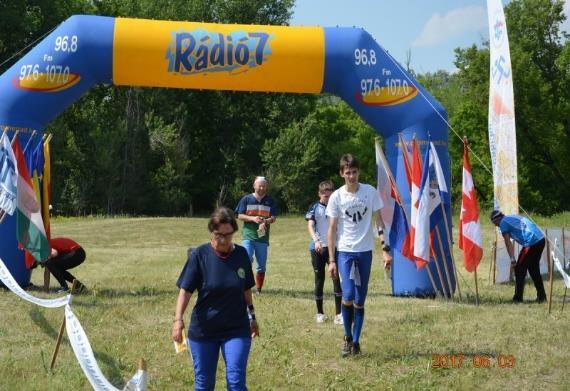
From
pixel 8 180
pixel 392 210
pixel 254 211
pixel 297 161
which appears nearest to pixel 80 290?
pixel 8 180

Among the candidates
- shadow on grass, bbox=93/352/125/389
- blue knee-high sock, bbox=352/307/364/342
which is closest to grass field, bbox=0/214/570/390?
shadow on grass, bbox=93/352/125/389

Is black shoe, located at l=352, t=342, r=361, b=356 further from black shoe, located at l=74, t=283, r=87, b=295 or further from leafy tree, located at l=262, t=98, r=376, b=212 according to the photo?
leafy tree, located at l=262, t=98, r=376, b=212

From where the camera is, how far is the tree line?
1529 inches

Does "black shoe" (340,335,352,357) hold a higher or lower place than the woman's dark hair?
lower

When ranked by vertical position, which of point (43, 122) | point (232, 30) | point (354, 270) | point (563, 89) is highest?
point (563, 89)

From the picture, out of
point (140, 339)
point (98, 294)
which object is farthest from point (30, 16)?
point (140, 339)

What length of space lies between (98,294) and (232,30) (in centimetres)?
452

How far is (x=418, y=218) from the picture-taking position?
34.2 feet

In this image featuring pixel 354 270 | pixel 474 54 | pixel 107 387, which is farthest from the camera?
pixel 474 54

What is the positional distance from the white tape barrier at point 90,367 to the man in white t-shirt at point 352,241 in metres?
2.61

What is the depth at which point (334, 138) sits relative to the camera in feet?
175

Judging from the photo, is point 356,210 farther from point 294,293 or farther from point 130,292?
point 130,292

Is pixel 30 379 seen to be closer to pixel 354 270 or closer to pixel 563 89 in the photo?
pixel 354 270
